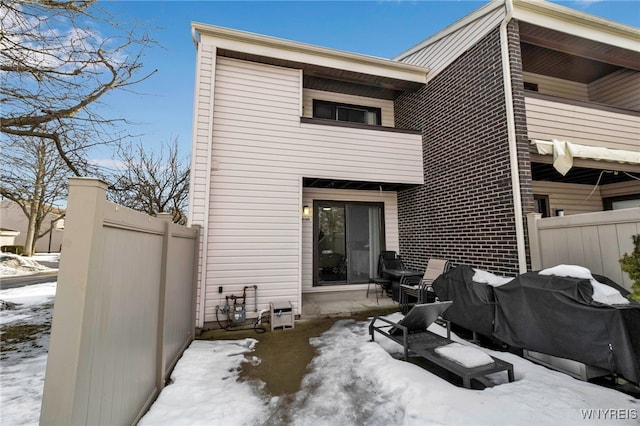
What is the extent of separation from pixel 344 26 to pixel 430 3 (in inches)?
116

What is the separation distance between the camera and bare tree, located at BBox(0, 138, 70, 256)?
568cm

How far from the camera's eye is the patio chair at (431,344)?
2.75 m

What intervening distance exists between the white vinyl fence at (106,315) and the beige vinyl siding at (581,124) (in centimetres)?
625

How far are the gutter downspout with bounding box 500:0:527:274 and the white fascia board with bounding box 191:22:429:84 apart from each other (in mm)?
2060

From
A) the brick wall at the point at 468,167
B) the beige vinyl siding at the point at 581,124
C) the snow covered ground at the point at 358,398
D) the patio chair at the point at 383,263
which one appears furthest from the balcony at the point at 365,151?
the snow covered ground at the point at 358,398

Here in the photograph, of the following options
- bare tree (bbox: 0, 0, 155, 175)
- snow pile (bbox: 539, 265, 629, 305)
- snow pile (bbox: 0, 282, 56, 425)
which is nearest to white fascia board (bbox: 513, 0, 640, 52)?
snow pile (bbox: 539, 265, 629, 305)

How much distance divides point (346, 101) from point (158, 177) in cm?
809

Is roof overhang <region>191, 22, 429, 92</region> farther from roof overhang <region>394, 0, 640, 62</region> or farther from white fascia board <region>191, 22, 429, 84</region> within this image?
roof overhang <region>394, 0, 640, 62</region>

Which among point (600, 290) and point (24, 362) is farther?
point (24, 362)

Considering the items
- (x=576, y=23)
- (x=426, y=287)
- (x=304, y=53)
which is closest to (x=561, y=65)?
(x=576, y=23)

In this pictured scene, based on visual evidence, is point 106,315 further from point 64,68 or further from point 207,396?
point 64,68

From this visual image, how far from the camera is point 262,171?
18.4 ft

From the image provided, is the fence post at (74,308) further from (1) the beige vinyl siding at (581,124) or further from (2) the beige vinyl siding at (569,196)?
(2) the beige vinyl siding at (569,196)

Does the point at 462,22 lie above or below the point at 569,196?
above
